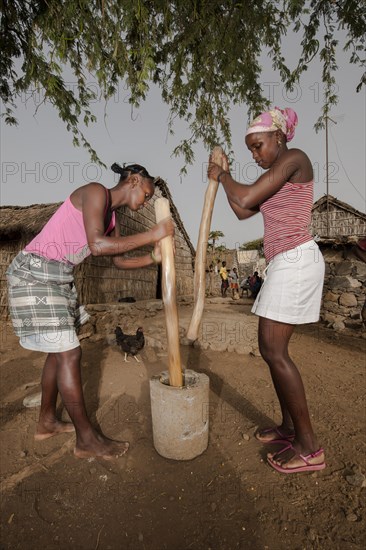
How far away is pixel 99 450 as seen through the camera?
2.06 metres

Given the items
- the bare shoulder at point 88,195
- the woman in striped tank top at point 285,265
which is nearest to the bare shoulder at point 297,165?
the woman in striped tank top at point 285,265

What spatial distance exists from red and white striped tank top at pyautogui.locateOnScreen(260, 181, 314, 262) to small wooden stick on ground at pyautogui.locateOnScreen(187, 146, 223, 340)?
443mm

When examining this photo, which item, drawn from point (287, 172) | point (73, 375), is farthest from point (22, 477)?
point (287, 172)

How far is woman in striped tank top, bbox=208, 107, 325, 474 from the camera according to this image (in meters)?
1.81

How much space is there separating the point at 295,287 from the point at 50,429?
7.08 feet

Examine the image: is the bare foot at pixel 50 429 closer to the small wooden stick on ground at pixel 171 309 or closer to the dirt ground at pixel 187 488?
the dirt ground at pixel 187 488

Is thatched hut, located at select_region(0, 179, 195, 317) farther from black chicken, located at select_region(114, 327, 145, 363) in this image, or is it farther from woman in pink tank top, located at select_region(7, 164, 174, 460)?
woman in pink tank top, located at select_region(7, 164, 174, 460)

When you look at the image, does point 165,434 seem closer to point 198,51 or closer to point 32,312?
point 32,312

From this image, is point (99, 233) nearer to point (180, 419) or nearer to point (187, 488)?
point (180, 419)

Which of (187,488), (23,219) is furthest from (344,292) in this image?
(23,219)

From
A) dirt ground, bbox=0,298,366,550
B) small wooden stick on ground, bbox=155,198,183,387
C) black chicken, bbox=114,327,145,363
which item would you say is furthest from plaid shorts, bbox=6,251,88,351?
black chicken, bbox=114,327,145,363

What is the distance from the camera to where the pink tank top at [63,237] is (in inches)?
82.6

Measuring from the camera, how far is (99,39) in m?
3.18

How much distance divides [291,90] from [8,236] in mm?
7723
